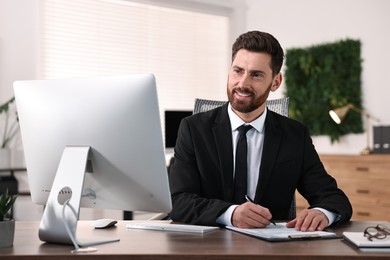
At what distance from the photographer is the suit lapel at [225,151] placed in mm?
2254

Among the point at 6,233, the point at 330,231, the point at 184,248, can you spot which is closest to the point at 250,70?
the point at 330,231

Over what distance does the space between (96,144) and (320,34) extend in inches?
192

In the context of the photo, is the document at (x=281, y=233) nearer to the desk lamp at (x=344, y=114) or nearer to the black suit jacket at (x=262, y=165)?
the black suit jacket at (x=262, y=165)

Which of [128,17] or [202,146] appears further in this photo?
[128,17]

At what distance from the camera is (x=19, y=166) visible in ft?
17.8

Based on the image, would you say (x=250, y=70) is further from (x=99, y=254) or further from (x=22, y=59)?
(x=22, y=59)

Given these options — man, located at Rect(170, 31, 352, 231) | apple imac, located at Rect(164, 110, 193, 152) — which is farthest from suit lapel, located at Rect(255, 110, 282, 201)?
apple imac, located at Rect(164, 110, 193, 152)

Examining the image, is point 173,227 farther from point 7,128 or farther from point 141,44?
point 141,44

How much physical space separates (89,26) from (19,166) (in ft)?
5.10

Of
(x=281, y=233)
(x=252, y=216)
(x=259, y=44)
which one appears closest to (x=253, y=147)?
(x=259, y=44)

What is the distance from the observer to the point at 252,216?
182cm

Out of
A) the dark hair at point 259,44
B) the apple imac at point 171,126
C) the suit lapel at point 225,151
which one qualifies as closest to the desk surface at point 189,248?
the suit lapel at point 225,151

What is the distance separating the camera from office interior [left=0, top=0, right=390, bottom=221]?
5.39 meters

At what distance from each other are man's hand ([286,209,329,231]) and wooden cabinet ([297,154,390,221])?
10.9ft
